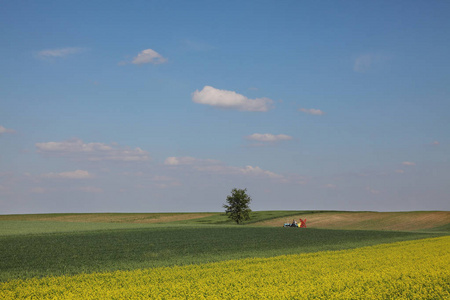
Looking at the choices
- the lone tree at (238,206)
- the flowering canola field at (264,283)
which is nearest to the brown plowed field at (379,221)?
the lone tree at (238,206)

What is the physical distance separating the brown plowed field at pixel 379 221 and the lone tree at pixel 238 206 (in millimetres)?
6090

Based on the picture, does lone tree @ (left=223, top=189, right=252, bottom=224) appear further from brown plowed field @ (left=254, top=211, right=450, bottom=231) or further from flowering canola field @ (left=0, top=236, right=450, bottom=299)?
flowering canola field @ (left=0, top=236, right=450, bottom=299)

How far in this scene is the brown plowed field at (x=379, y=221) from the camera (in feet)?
233

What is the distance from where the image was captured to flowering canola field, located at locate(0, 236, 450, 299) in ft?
45.5

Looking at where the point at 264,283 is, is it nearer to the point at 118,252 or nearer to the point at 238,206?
the point at 118,252

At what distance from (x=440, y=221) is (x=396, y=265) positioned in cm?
5908

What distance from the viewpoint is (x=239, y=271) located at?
19.9 metres

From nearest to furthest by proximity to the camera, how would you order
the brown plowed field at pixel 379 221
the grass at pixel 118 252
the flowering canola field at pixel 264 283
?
the flowering canola field at pixel 264 283 → the grass at pixel 118 252 → the brown plowed field at pixel 379 221

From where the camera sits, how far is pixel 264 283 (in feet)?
52.8

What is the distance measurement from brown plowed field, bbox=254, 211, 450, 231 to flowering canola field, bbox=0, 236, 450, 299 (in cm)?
5224

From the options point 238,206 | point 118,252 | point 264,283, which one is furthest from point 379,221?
point 264,283

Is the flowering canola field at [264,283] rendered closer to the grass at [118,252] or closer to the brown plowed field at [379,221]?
the grass at [118,252]

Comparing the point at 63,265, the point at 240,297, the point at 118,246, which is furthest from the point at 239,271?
the point at 118,246

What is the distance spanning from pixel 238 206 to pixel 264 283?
64.3 m
